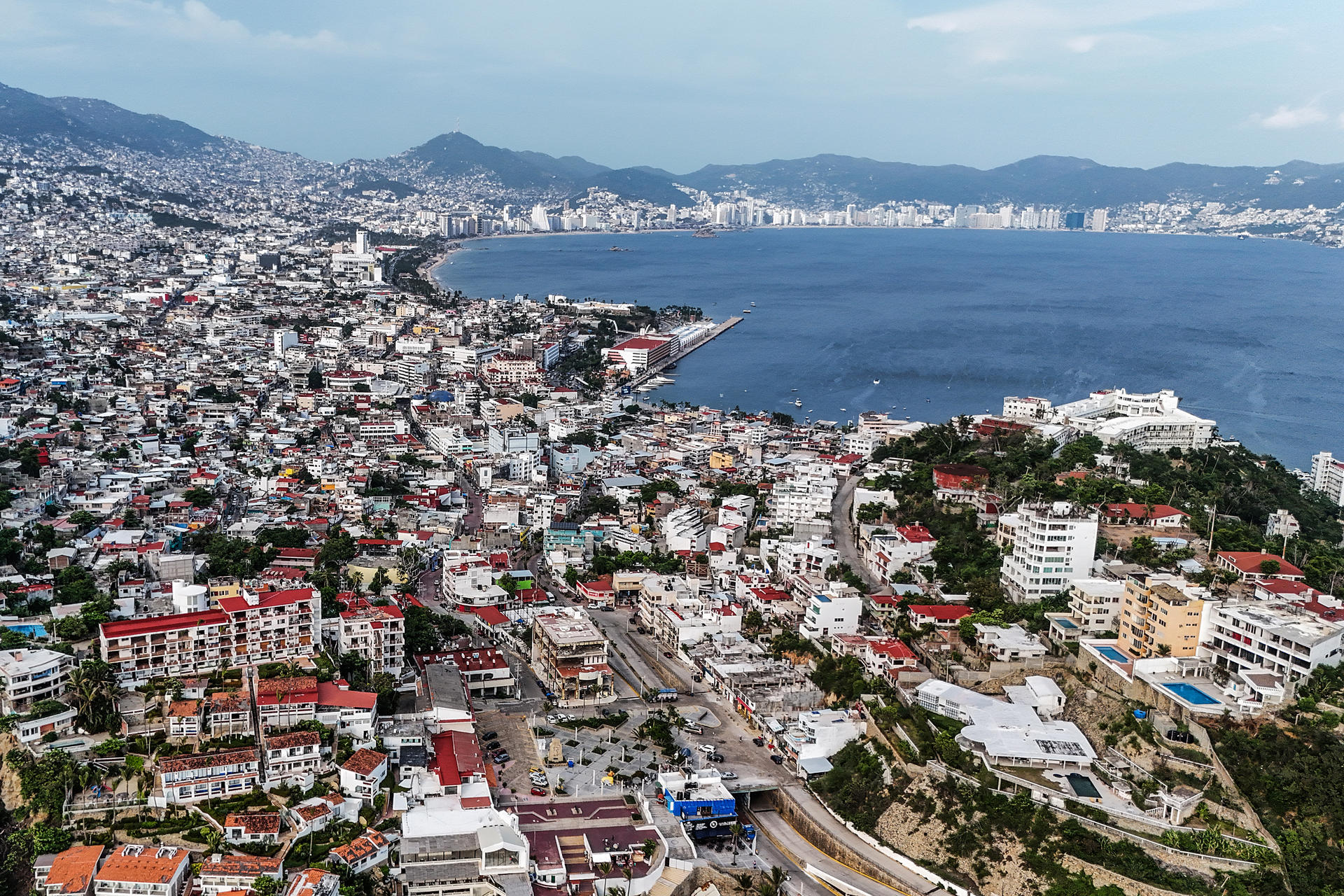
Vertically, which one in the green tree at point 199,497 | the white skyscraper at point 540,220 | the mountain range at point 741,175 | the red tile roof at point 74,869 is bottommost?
the red tile roof at point 74,869

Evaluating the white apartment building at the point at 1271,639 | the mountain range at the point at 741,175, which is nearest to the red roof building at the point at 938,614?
the white apartment building at the point at 1271,639

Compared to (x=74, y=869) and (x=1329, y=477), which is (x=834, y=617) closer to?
(x=74, y=869)

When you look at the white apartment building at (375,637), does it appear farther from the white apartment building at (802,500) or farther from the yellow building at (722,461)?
the yellow building at (722,461)

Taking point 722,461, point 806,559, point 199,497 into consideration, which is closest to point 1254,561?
point 806,559

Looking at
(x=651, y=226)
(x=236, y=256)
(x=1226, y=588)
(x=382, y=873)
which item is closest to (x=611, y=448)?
(x=1226, y=588)

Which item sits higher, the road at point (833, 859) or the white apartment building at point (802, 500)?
the white apartment building at point (802, 500)

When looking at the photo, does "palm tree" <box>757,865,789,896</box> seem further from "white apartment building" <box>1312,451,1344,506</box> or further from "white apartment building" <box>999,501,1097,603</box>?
"white apartment building" <box>1312,451,1344,506</box>
